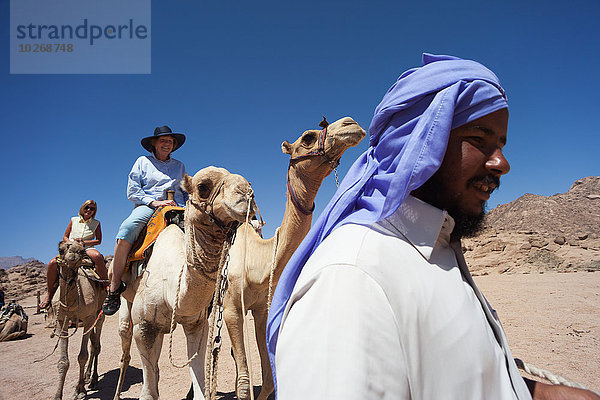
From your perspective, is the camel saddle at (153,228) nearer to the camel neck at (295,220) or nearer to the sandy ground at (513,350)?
the camel neck at (295,220)

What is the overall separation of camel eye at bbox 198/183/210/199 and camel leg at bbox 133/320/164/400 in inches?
65.3

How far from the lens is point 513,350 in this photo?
21.5 ft

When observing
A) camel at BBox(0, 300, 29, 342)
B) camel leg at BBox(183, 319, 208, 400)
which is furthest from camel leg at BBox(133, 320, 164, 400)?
camel at BBox(0, 300, 29, 342)

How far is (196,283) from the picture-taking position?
351 cm

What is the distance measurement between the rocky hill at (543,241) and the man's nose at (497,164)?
7.64 meters

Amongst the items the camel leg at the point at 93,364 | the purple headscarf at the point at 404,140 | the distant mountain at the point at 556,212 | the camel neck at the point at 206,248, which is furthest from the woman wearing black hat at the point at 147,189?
the distant mountain at the point at 556,212

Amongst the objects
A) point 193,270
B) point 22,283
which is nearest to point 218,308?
point 193,270

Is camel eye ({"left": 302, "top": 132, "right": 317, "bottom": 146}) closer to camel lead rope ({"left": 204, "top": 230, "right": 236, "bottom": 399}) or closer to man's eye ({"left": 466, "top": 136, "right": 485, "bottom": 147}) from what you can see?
camel lead rope ({"left": 204, "top": 230, "right": 236, "bottom": 399})

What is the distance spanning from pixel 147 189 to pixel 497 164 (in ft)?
16.2

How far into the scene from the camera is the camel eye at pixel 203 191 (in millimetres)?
3369

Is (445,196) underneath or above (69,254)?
above

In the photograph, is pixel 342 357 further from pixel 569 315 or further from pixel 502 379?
pixel 569 315

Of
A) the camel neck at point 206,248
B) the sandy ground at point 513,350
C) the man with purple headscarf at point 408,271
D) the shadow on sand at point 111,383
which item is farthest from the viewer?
the shadow on sand at point 111,383

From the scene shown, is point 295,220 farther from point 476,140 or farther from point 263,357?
point 476,140
